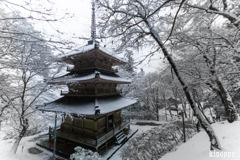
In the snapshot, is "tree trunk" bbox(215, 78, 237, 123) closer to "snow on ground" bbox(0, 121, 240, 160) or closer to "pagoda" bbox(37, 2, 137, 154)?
"snow on ground" bbox(0, 121, 240, 160)

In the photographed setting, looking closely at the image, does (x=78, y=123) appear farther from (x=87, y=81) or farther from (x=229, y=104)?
(x=229, y=104)

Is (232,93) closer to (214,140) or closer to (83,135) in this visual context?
(214,140)

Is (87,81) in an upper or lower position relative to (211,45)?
lower

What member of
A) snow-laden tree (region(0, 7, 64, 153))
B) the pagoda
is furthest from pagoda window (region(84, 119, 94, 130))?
snow-laden tree (region(0, 7, 64, 153))

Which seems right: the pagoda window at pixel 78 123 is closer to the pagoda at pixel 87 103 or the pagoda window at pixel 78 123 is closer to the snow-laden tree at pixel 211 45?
the pagoda at pixel 87 103

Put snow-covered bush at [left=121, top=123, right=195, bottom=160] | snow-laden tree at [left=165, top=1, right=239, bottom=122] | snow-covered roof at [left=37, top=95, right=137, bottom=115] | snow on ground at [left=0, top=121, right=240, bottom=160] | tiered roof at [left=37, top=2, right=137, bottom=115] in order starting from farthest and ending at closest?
1. tiered roof at [left=37, top=2, right=137, bottom=115]
2. snow-covered roof at [left=37, top=95, right=137, bottom=115]
3. snow-covered bush at [left=121, top=123, right=195, bottom=160]
4. snow on ground at [left=0, top=121, right=240, bottom=160]
5. snow-laden tree at [left=165, top=1, right=239, bottom=122]

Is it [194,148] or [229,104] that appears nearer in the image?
[194,148]

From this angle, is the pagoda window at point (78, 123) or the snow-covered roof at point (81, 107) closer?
the snow-covered roof at point (81, 107)

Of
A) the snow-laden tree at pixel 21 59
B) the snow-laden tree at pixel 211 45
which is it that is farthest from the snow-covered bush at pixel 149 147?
the snow-laden tree at pixel 21 59

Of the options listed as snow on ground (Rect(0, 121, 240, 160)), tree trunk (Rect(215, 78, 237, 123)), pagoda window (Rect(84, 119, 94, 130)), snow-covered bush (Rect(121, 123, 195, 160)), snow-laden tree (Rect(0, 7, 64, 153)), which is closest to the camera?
snow-laden tree (Rect(0, 7, 64, 153))

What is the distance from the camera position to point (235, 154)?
2.45 meters

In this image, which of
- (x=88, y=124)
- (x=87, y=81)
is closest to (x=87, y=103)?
(x=87, y=81)

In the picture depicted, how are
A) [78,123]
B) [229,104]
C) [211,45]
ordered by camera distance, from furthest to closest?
[78,123], [229,104], [211,45]

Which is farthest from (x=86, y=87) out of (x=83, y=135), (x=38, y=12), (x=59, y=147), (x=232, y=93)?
(x=232, y=93)
